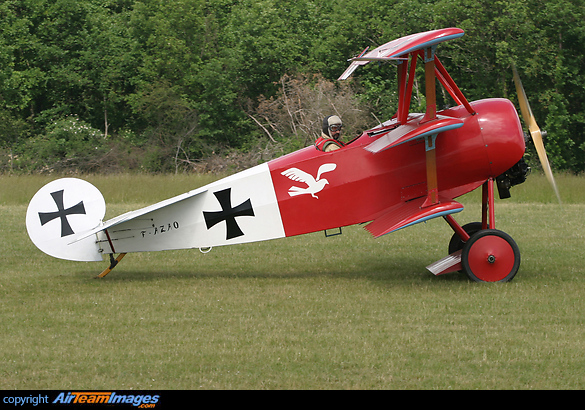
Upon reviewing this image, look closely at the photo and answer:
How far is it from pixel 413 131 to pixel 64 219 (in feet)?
14.7

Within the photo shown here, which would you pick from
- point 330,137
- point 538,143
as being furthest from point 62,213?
point 538,143

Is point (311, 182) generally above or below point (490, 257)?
above

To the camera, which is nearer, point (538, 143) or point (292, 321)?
point (292, 321)

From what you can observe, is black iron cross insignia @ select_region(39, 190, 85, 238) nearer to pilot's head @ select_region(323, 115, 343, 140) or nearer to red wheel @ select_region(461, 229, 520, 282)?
pilot's head @ select_region(323, 115, 343, 140)

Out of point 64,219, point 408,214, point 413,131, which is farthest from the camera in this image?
point 64,219

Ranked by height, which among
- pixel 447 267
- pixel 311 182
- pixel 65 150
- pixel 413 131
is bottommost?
pixel 65 150

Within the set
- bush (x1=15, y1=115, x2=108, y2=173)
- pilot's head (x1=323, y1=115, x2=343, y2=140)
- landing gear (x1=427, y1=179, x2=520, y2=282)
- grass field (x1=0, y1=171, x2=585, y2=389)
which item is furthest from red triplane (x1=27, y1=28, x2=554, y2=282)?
bush (x1=15, y1=115, x2=108, y2=173)

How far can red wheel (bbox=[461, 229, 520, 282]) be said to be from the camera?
27.7ft

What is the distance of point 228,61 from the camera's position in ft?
101

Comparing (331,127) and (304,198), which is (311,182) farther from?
(331,127)

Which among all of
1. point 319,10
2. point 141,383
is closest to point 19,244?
point 141,383

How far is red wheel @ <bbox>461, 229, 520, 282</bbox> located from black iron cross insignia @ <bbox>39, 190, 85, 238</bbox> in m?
4.90

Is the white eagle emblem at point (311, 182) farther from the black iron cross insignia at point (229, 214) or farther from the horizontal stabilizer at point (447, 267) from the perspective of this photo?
the horizontal stabilizer at point (447, 267)

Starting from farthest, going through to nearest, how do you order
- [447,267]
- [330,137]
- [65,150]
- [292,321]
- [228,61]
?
[228,61] < [65,150] < [330,137] < [447,267] < [292,321]
